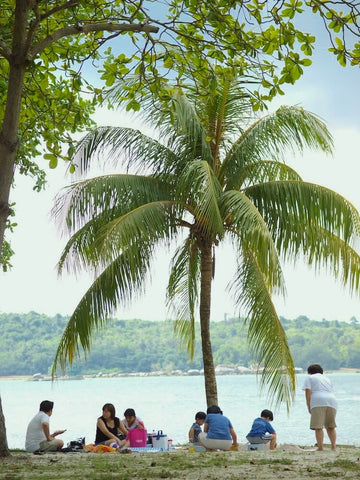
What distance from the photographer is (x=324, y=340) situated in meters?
101

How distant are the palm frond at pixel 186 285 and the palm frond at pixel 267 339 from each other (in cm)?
219

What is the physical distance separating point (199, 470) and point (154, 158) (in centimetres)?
1040

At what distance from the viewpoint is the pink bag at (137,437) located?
1426 centimetres

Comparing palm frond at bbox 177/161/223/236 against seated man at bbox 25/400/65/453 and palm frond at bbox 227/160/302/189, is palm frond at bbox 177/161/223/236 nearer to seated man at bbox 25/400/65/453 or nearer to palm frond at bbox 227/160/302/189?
palm frond at bbox 227/160/302/189

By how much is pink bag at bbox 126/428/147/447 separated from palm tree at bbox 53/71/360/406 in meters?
2.28

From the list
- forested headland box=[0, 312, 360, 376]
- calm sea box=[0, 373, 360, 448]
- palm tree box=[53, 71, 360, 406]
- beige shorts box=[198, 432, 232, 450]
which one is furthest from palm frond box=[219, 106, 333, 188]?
forested headland box=[0, 312, 360, 376]

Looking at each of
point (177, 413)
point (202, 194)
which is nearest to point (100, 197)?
point (202, 194)

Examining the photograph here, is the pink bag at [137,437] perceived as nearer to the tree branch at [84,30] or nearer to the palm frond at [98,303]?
the palm frond at [98,303]

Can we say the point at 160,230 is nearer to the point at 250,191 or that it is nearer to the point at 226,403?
the point at 250,191

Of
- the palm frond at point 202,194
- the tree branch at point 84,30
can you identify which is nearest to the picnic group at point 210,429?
the palm frond at point 202,194

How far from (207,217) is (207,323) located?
8.42ft

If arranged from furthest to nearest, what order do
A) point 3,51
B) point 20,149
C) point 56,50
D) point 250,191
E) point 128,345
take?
point 128,345
point 250,191
point 20,149
point 56,50
point 3,51

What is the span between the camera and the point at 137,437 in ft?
46.9

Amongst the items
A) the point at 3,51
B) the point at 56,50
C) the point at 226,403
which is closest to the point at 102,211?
the point at 56,50
